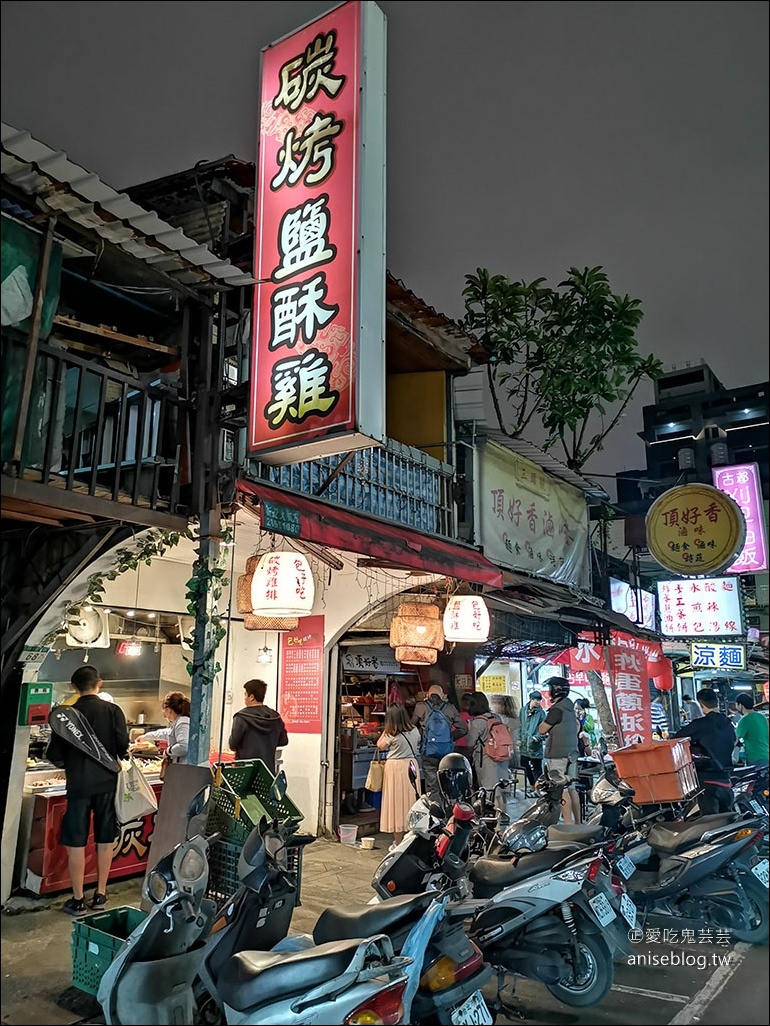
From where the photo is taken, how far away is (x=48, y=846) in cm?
742

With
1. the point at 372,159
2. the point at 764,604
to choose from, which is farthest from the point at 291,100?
the point at 764,604

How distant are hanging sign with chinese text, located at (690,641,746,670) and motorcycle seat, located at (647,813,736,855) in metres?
A: 8.21

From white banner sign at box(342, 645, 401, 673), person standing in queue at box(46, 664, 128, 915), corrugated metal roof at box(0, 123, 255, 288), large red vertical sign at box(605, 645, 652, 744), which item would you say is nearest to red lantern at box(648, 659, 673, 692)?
large red vertical sign at box(605, 645, 652, 744)

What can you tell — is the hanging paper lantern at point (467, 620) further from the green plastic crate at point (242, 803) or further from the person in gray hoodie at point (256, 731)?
the green plastic crate at point (242, 803)

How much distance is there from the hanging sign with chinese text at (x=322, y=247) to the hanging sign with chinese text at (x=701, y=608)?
10850 mm

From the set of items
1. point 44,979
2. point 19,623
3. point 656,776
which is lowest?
point 44,979

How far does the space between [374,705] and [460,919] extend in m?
9.14

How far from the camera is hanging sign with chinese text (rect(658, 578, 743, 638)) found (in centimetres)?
1423

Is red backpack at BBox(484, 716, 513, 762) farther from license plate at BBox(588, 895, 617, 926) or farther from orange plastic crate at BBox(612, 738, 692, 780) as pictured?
license plate at BBox(588, 895, 617, 926)

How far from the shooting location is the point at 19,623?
6137 mm

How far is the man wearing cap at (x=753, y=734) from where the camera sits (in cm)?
1015

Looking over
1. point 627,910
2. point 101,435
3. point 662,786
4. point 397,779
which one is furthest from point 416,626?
point 101,435

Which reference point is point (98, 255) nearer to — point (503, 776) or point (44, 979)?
point (44, 979)

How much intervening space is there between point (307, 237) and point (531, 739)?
1228 centimetres
